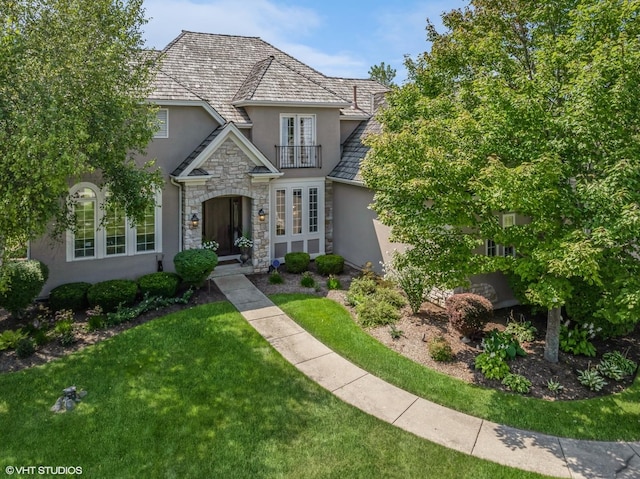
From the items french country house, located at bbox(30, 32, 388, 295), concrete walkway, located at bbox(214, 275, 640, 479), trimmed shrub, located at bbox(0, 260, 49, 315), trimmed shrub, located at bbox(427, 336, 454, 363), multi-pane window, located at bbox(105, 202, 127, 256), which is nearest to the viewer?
concrete walkway, located at bbox(214, 275, 640, 479)

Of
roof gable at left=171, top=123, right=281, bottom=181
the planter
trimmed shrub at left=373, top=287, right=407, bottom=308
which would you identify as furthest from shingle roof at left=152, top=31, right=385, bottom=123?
trimmed shrub at left=373, top=287, right=407, bottom=308

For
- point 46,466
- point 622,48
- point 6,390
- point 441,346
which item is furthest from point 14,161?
point 622,48

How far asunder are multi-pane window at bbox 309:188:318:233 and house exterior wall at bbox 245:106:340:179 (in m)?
0.85

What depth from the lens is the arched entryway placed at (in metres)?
18.3

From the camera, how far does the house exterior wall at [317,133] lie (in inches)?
714

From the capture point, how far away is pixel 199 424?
8312 mm

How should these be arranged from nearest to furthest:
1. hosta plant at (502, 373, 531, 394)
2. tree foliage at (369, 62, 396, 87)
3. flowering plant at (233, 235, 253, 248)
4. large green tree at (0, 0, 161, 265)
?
large green tree at (0, 0, 161, 265), hosta plant at (502, 373, 531, 394), flowering plant at (233, 235, 253, 248), tree foliage at (369, 62, 396, 87)

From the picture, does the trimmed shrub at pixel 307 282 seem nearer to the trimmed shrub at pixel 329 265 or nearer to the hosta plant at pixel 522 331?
the trimmed shrub at pixel 329 265

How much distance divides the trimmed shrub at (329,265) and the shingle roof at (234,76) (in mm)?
6694

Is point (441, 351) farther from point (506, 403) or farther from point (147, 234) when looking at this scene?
point (147, 234)

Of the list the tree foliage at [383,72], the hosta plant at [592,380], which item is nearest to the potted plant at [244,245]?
the hosta plant at [592,380]

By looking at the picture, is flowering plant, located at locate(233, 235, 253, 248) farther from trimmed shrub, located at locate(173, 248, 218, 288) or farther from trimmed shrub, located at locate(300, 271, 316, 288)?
trimmed shrub, located at locate(300, 271, 316, 288)

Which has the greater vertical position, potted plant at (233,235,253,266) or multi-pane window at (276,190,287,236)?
multi-pane window at (276,190,287,236)

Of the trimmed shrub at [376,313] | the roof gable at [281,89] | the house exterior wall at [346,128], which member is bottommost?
the trimmed shrub at [376,313]
